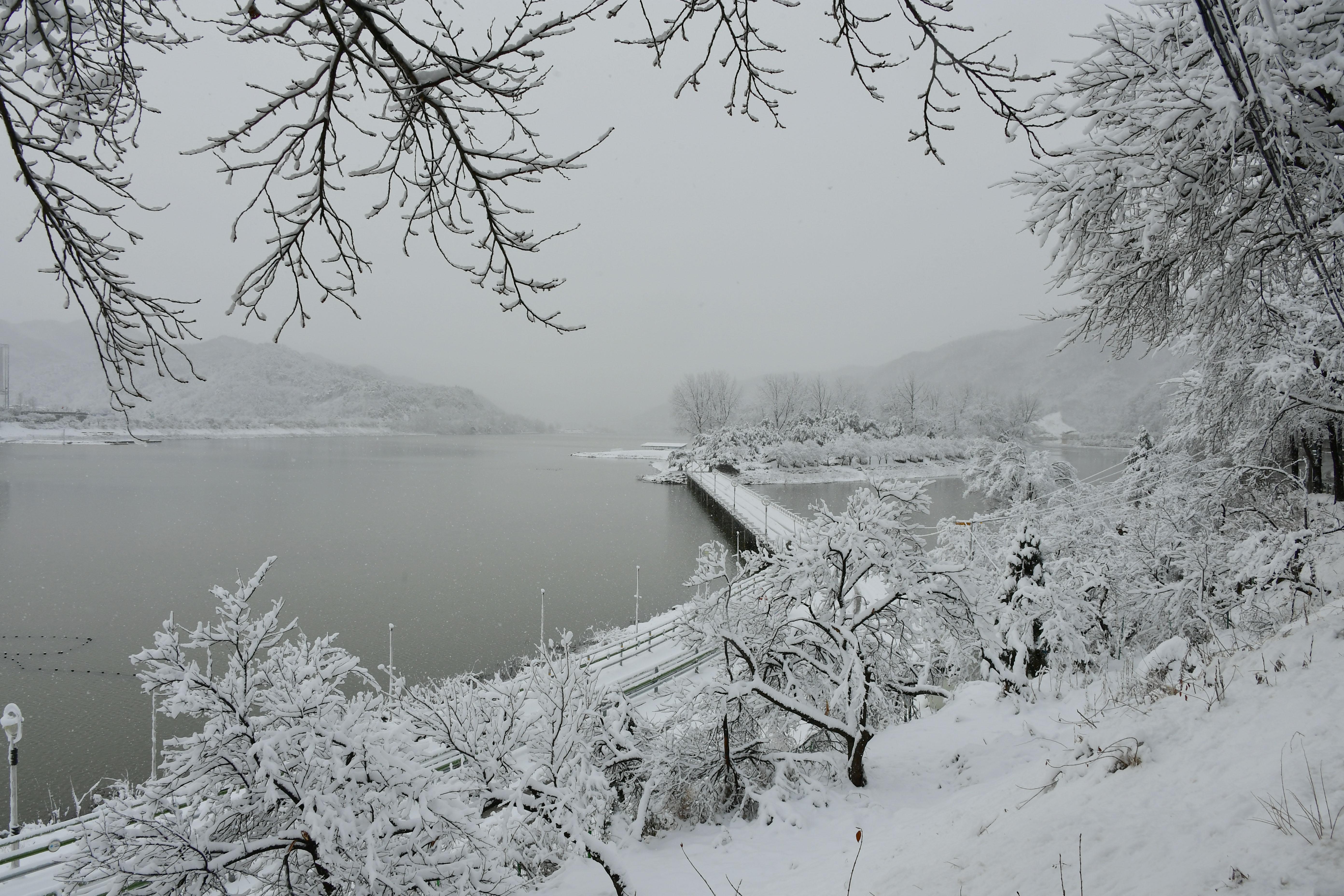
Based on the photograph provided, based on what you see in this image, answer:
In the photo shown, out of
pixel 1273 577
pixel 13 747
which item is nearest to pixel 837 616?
pixel 1273 577

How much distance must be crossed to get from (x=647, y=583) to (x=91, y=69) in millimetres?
23173

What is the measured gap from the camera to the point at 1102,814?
3170 millimetres

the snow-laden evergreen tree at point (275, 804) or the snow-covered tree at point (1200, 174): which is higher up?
the snow-covered tree at point (1200, 174)

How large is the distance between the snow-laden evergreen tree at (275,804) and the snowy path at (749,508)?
18366 mm

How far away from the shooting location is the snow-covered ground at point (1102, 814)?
2551 mm

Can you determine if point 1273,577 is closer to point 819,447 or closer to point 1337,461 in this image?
point 1337,461

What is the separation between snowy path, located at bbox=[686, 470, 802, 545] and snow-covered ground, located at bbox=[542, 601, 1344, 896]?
16120 mm

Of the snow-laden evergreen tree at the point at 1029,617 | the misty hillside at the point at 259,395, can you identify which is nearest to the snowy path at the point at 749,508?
the snow-laden evergreen tree at the point at 1029,617

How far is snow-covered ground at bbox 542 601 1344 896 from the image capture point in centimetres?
255

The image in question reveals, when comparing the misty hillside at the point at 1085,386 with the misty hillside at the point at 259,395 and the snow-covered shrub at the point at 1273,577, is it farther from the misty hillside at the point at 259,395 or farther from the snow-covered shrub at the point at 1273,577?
the misty hillside at the point at 259,395

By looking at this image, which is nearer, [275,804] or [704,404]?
[275,804]

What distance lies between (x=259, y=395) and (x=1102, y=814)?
18228cm

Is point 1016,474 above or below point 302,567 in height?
above

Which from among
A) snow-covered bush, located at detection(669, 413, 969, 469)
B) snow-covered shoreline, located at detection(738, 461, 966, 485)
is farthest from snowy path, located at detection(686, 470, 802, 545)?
snow-covered bush, located at detection(669, 413, 969, 469)
